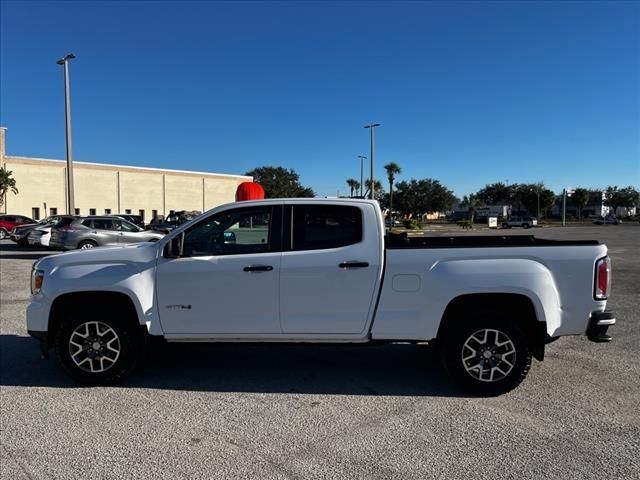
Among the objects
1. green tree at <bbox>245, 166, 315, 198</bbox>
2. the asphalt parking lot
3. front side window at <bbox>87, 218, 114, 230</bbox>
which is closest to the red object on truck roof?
the asphalt parking lot

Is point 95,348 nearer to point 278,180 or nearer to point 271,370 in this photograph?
point 271,370

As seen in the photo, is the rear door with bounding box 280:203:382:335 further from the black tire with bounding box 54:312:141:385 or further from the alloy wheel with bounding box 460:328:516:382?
the black tire with bounding box 54:312:141:385

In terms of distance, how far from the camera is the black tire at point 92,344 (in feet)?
16.6

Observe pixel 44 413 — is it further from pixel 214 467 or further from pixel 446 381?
pixel 446 381

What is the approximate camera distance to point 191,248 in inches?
198

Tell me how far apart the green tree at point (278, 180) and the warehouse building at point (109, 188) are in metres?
19.8

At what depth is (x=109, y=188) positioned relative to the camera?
7062 centimetres

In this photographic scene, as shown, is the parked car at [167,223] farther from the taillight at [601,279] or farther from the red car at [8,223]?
the taillight at [601,279]

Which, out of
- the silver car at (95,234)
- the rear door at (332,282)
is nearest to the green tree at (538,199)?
the silver car at (95,234)

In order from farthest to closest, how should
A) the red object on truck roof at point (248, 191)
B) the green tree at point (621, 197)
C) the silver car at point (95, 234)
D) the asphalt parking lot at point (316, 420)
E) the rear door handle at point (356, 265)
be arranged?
the green tree at point (621, 197) → the silver car at point (95, 234) → the red object on truck roof at point (248, 191) → the rear door handle at point (356, 265) → the asphalt parking lot at point (316, 420)

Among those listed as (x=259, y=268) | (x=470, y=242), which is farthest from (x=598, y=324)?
(x=259, y=268)

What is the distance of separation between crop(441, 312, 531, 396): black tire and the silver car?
15674mm

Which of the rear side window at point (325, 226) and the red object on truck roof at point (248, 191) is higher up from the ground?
the red object on truck roof at point (248, 191)

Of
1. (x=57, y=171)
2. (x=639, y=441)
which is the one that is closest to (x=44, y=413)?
(x=639, y=441)
